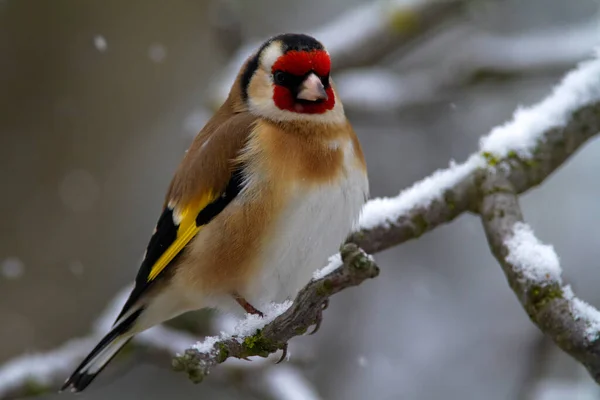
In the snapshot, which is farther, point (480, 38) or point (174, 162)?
point (174, 162)

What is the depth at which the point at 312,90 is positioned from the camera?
2.99 m

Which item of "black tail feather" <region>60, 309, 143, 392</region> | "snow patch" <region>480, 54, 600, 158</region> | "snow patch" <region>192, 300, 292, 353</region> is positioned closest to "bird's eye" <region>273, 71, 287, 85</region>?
"snow patch" <region>480, 54, 600, 158</region>

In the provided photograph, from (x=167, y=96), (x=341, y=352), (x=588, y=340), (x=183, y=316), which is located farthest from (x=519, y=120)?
(x=167, y=96)

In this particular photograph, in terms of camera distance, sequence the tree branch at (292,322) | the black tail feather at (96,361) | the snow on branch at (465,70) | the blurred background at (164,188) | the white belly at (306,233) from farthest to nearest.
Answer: the blurred background at (164,188) < the snow on branch at (465,70) < the black tail feather at (96,361) < the white belly at (306,233) < the tree branch at (292,322)

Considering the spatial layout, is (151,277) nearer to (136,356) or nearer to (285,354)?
(285,354)

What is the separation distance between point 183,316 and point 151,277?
3.62 ft

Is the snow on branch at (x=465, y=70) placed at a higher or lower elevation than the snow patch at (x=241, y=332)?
lower

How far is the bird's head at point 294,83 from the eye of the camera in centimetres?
302

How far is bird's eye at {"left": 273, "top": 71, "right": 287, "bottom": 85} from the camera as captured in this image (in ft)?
10.2

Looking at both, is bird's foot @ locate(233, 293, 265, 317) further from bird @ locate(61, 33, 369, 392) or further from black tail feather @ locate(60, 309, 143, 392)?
black tail feather @ locate(60, 309, 143, 392)

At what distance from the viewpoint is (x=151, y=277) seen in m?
3.04

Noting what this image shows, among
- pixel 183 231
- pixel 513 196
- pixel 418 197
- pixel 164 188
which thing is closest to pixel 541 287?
pixel 513 196

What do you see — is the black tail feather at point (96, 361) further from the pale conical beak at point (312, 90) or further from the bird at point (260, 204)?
the pale conical beak at point (312, 90)

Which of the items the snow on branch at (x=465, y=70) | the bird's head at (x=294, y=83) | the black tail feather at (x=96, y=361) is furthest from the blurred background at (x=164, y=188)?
the black tail feather at (x=96, y=361)
